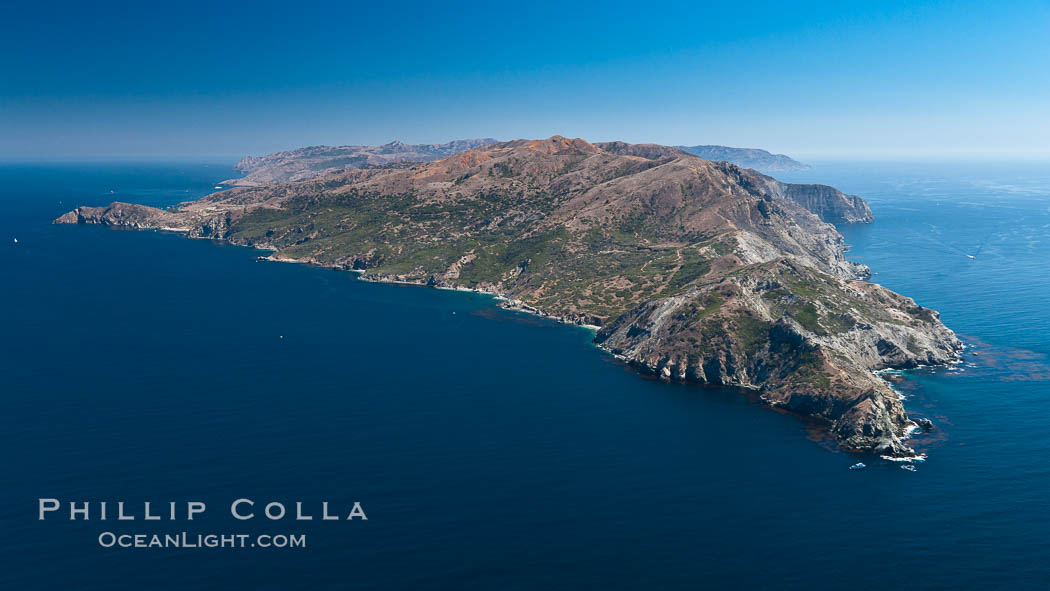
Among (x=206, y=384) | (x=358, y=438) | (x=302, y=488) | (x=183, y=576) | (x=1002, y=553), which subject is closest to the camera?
(x=183, y=576)

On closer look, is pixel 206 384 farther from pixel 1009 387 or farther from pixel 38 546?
pixel 1009 387

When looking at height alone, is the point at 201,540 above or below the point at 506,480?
below

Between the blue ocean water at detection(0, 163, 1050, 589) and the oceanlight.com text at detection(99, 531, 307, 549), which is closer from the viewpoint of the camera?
the blue ocean water at detection(0, 163, 1050, 589)

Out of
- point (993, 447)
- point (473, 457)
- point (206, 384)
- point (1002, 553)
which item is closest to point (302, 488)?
point (473, 457)

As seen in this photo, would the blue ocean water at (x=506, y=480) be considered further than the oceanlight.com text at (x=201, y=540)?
No

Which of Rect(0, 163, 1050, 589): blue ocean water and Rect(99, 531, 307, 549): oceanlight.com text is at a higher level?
Rect(0, 163, 1050, 589): blue ocean water

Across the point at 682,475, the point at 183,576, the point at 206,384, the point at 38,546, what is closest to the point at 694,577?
the point at 682,475

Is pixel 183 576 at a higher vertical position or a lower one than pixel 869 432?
lower

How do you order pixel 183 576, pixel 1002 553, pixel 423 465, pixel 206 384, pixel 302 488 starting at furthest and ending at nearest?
pixel 206 384 < pixel 423 465 < pixel 302 488 < pixel 1002 553 < pixel 183 576

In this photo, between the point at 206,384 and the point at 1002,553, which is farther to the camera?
the point at 206,384

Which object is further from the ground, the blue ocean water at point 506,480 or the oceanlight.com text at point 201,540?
the blue ocean water at point 506,480

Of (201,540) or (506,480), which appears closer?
(201,540)
